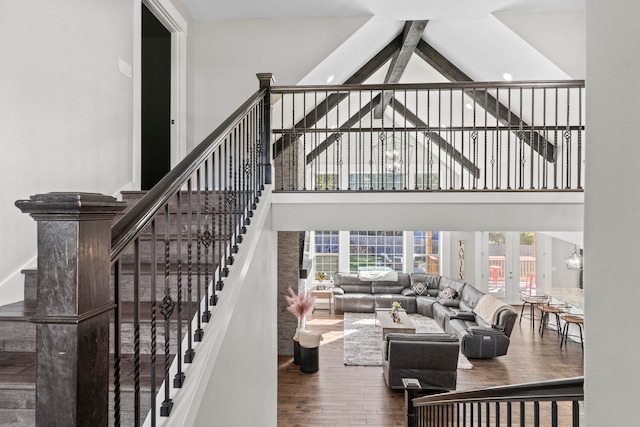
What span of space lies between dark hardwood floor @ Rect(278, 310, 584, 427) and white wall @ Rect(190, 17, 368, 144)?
3740mm

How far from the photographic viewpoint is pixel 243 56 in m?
4.75

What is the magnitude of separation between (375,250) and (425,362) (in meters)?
6.41

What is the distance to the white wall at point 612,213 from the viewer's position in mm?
710

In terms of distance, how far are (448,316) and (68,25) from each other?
826cm

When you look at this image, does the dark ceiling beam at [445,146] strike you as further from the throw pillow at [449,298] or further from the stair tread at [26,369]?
the throw pillow at [449,298]

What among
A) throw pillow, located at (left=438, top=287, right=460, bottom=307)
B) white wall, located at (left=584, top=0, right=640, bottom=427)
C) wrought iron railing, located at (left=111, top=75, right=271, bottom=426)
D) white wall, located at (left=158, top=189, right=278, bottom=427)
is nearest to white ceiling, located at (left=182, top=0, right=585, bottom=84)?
wrought iron railing, located at (left=111, top=75, right=271, bottom=426)

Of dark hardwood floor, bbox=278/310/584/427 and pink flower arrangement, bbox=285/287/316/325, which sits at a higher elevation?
pink flower arrangement, bbox=285/287/316/325

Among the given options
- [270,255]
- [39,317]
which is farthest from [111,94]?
[39,317]

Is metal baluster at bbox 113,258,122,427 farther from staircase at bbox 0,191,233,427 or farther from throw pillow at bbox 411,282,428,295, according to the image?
throw pillow at bbox 411,282,428,295

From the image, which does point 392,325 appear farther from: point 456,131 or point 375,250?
point 375,250

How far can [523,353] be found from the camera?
7473 mm

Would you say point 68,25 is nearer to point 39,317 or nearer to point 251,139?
point 251,139

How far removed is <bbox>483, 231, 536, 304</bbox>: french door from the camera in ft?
36.6

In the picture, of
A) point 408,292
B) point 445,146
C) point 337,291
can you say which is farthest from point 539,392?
point 408,292
